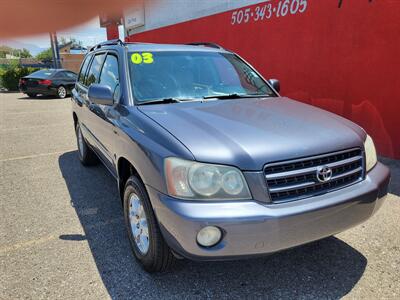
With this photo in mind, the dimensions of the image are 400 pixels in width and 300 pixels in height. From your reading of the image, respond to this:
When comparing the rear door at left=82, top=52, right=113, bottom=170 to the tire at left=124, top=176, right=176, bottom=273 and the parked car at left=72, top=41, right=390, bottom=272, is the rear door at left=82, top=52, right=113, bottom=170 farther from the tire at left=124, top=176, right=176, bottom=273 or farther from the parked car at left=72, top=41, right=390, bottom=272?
the tire at left=124, top=176, right=176, bottom=273

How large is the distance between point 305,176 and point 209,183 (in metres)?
0.64

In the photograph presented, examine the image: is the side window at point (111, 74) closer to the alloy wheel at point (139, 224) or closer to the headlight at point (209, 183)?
the alloy wheel at point (139, 224)

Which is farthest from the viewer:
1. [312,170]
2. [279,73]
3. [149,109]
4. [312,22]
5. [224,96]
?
[279,73]

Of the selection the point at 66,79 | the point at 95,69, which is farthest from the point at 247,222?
the point at 66,79

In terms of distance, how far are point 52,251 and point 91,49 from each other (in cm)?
307

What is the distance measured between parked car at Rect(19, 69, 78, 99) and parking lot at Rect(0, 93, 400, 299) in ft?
44.1

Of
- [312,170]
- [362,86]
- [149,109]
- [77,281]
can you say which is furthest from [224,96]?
[362,86]

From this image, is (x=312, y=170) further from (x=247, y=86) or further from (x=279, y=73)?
(x=279, y=73)

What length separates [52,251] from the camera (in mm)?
3105

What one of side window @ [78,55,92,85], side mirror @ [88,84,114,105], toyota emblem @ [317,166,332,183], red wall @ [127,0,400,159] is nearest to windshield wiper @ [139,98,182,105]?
side mirror @ [88,84,114,105]

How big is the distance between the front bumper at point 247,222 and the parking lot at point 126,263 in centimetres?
51

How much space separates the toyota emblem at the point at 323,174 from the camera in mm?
2336

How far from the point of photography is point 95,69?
15.0 feet

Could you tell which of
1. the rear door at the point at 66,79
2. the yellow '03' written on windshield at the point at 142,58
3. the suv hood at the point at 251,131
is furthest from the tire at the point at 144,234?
the rear door at the point at 66,79
